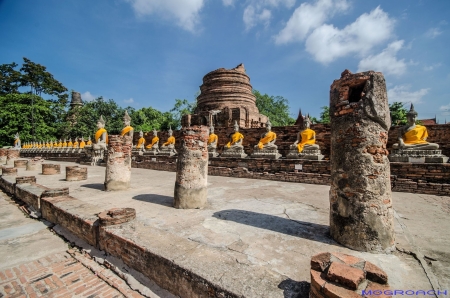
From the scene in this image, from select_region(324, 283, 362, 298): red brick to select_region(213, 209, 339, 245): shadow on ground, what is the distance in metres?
1.33

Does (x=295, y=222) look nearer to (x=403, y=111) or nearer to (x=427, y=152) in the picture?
(x=427, y=152)

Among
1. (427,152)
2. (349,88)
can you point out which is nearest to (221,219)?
(349,88)

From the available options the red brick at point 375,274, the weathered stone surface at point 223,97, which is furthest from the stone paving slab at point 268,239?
the weathered stone surface at point 223,97

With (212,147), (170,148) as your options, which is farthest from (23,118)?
(212,147)

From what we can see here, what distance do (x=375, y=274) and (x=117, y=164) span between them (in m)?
5.88

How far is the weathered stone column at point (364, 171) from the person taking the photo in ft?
8.03

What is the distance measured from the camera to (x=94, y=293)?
2.29m

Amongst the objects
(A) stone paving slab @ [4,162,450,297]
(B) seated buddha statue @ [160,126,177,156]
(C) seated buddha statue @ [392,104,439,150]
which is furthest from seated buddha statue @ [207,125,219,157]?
(C) seated buddha statue @ [392,104,439,150]

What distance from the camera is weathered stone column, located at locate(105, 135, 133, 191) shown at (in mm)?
5863

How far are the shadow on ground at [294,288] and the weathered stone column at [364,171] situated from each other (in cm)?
115

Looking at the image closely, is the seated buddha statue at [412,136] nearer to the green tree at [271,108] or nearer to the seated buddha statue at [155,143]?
the seated buddha statue at [155,143]

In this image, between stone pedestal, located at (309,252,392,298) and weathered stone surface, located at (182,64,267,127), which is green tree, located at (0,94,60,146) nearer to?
weathered stone surface, located at (182,64,267,127)

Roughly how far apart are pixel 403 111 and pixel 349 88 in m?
21.0

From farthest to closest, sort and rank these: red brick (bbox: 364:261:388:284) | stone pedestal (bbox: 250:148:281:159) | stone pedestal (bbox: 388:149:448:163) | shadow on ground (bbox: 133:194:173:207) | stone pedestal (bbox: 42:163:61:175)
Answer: stone pedestal (bbox: 42:163:61:175) < stone pedestal (bbox: 250:148:281:159) < stone pedestal (bbox: 388:149:448:163) < shadow on ground (bbox: 133:194:173:207) < red brick (bbox: 364:261:388:284)
